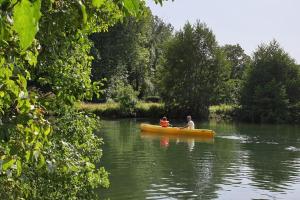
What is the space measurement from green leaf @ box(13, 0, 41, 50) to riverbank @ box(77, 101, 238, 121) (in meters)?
47.8

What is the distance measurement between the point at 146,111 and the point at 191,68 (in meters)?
8.29

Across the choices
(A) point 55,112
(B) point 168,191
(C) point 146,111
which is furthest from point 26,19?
(C) point 146,111

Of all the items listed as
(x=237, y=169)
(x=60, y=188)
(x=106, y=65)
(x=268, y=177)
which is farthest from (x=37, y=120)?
(x=106, y=65)

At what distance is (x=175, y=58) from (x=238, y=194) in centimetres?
4130

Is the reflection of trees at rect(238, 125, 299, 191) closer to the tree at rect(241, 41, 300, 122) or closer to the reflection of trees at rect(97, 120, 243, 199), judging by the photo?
the reflection of trees at rect(97, 120, 243, 199)

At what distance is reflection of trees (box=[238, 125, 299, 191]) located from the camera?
→ 18.8 m

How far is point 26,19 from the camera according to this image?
133 centimetres

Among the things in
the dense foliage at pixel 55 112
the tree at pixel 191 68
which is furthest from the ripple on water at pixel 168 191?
the tree at pixel 191 68

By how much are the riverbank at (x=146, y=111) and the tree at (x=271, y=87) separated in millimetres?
1892

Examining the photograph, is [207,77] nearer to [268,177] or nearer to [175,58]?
[175,58]

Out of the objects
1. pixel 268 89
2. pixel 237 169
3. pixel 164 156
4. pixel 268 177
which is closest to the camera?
pixel 268 177

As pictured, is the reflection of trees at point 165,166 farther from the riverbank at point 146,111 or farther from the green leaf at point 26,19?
the riverbank at point 146,111

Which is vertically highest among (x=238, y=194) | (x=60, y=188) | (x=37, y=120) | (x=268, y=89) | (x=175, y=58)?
(x=175, y=58)

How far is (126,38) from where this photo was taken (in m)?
60.3
